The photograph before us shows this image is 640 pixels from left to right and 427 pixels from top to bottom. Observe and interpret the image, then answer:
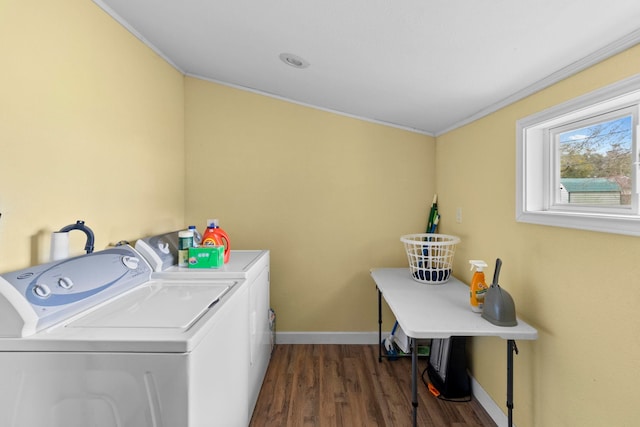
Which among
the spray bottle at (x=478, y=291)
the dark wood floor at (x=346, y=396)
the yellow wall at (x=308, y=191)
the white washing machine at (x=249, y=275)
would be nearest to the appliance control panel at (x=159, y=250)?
the white washing machine at (x=249, y=275)

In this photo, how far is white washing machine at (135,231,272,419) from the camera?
165cm

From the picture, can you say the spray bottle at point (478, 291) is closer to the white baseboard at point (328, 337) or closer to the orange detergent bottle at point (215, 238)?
the white baseboard at point (328, 337)

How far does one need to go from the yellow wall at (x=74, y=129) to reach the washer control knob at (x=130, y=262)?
0.26 metres

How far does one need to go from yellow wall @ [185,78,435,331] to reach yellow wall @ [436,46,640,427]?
0.68 metres

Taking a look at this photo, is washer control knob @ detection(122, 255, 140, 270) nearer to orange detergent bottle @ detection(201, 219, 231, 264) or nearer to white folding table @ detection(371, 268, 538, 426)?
orange detergent bottle @ detection(201, 219, 231, 264)

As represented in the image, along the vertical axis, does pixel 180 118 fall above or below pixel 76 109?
above

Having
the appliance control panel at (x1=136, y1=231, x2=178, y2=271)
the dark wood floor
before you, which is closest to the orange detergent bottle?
the appliance control panel at (x1=136, y1=231, x2=178, y2=271)

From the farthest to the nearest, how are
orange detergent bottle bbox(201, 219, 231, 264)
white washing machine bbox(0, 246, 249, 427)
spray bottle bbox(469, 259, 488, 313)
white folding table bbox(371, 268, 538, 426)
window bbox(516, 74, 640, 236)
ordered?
1. orange detergent bottle bbox(201, 219, 231, 264)
2. spray bottle bbox(469, 259, 488, 313)
3. white folding table bbox(371, 268, 538, 426)
4. window bbox(516, 74, 640, 236)
5. white washing machine bbox(0, 246, 249, 427)

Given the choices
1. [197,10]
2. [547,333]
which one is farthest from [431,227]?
[197,10]

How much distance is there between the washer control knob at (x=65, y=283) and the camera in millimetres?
1103

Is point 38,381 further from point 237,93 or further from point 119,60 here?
point 237,93

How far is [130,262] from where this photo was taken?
1.48 m

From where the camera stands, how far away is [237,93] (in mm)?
2613

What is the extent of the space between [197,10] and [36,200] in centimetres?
114
